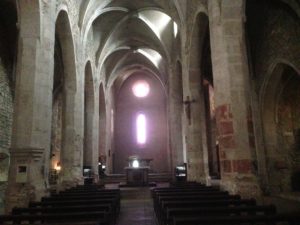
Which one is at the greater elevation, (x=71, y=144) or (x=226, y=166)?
(x=71, y=144)

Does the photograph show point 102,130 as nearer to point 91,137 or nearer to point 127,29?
point 91,137

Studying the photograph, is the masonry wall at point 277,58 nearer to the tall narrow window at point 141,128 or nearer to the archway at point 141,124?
the archway at point 141,124

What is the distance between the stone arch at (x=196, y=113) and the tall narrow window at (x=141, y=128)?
52.4 ft

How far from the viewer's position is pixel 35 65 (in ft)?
24.5

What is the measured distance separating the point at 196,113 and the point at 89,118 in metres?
8.10

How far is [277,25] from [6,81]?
1124 centimetres

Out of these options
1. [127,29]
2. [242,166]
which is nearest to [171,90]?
[127,29]

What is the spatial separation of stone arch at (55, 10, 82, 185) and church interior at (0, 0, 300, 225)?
0.04 metres

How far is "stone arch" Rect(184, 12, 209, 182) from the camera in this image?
11812mm

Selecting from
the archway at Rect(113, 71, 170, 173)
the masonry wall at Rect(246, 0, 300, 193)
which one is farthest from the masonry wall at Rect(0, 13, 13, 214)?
the archway at Rect(113, 71, 170, 173)

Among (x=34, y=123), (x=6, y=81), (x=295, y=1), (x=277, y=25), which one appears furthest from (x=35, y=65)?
(x=277, y=25)

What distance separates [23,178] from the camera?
6.83 meters

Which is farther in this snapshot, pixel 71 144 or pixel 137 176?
pixel 137 176

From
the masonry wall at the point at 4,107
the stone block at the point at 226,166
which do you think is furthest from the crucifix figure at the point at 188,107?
the masonry wall at the point at 4,107
